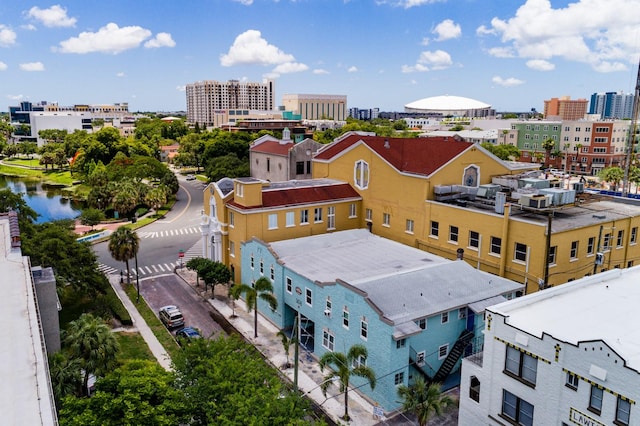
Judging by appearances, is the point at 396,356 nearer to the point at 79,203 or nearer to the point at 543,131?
the point at 79,203

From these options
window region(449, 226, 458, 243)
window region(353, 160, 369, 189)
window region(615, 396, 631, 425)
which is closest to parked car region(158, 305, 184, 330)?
window region(353, 160, 369, 189)

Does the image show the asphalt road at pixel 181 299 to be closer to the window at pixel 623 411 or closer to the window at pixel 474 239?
the window at pixel 474 239

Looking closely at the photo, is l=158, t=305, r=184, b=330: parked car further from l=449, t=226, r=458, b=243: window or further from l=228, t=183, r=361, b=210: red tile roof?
l=449, t=226, r=458, b=243: window

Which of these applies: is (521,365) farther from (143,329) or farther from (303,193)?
(303,193)

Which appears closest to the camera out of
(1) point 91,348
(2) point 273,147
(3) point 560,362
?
(3) point 560,362

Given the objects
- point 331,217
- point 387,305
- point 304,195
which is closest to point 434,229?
point 331,217

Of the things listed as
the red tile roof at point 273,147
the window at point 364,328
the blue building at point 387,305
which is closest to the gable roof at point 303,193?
the blue building at point 387,305
